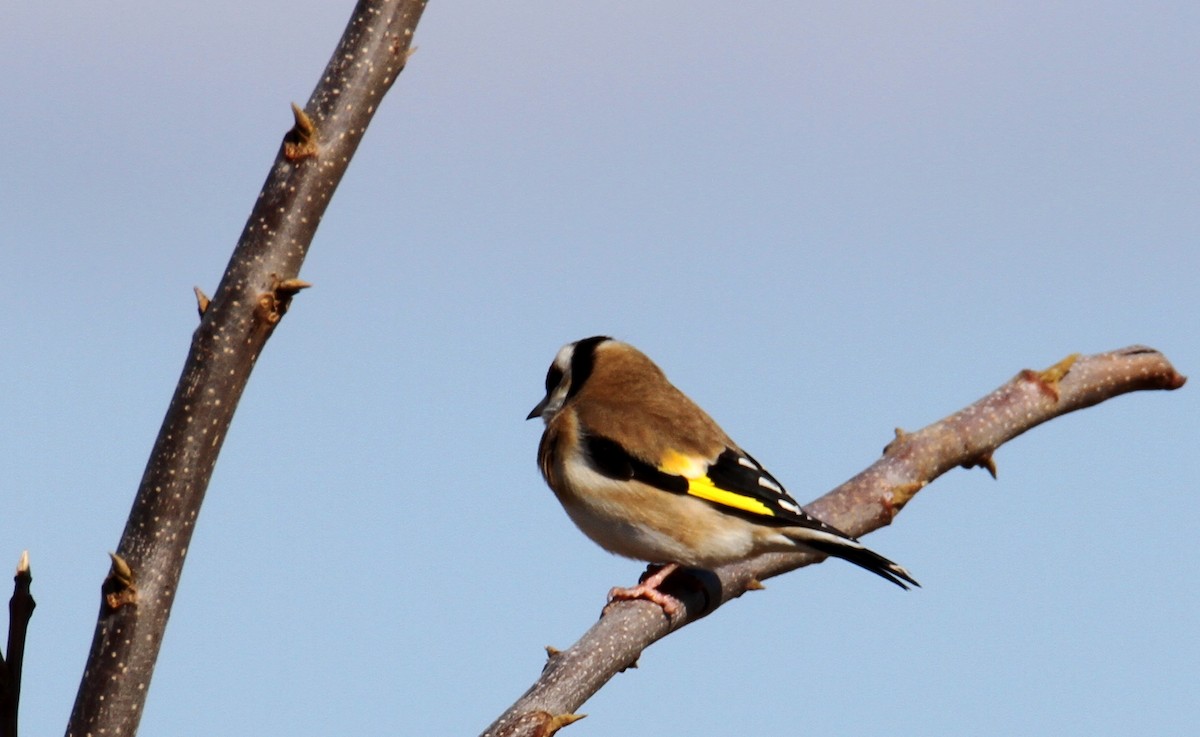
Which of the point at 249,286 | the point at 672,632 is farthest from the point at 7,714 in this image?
the point at 672,632

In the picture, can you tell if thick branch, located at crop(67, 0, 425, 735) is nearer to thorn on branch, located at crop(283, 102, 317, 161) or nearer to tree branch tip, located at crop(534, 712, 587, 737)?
thorn on branch, located at crop(283, 102, 317, 161)

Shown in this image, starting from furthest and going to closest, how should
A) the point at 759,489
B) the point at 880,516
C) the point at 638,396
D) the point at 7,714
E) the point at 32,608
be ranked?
1. the point at 638,396
2. the point at 759,489
3. the point at 880,516
4. the point at 32,608
5. the point at 7,714

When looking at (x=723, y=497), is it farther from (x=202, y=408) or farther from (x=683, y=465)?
(x=202, y=408)

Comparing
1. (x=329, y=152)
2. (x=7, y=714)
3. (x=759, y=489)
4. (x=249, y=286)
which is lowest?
(x=7, y=714)

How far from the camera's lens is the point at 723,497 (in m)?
7.22

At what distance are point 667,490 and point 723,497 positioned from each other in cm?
35

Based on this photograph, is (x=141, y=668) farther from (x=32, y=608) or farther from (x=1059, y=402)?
(x=1059, y=402)

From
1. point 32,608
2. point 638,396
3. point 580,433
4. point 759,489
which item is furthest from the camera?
point 638,396

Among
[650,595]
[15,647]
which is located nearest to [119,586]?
[15,647]

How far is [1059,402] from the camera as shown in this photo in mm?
7086

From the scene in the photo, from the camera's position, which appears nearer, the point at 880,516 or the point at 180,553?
the point at 180,553

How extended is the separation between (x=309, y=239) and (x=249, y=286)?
0.15 m

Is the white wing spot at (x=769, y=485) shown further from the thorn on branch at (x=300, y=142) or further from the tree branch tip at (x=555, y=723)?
the thorn on branch at (x=300, y=142)

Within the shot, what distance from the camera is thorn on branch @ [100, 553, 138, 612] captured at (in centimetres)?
260
